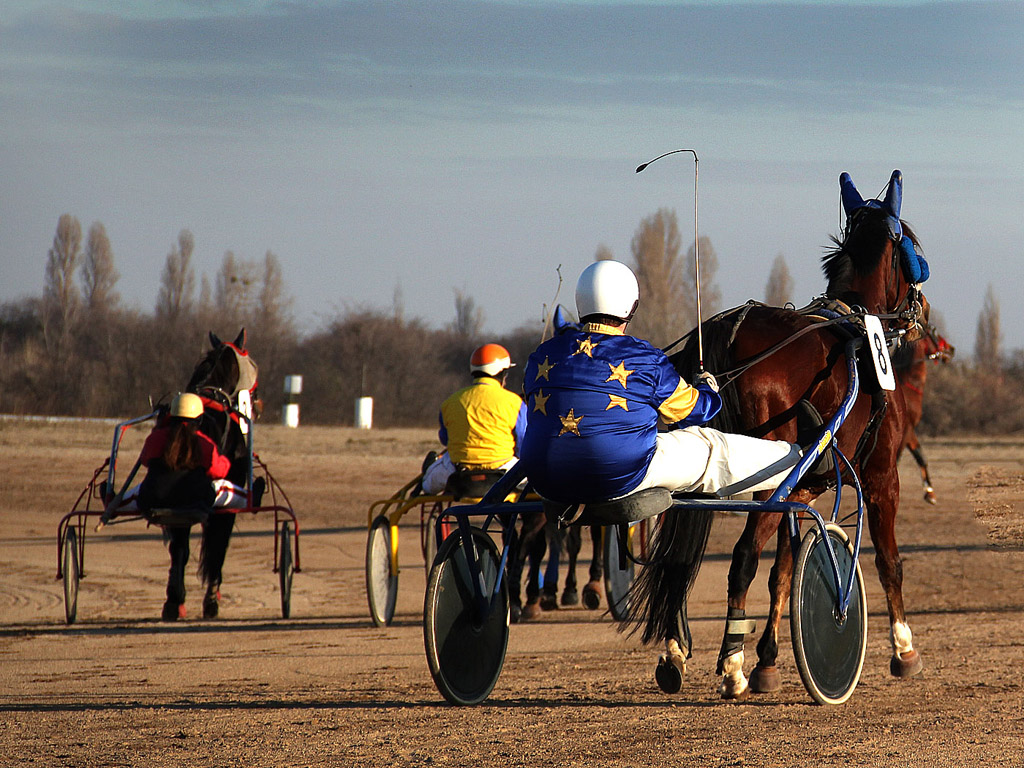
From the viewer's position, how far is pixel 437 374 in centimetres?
5075

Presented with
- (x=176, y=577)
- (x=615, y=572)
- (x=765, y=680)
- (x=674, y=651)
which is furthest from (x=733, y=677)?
(x=176, y=577)

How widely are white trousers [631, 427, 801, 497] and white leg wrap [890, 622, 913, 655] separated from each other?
A: 1.33 m

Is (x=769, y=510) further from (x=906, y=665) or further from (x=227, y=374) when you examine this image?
(x=227, y=374)

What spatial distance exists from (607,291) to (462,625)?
1.59 m

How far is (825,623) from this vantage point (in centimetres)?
561

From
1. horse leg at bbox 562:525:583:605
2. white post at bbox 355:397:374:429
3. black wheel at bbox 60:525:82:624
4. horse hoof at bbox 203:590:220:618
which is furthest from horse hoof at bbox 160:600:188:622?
white post at bbox 355:397:374:429

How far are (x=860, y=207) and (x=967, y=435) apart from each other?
3226 centimetres

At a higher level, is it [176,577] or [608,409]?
[608,409]

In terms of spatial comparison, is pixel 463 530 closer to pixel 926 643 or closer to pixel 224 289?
pixel 926 643

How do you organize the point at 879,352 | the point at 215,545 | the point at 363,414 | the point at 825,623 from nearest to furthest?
the point at 825,623 < the point at 879,352 < the point at 215,545 < the point at 363,414

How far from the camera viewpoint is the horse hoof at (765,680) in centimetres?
586

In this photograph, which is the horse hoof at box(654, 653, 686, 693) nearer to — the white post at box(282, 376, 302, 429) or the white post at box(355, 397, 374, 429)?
the white post at box(282, 376, 302, 429)

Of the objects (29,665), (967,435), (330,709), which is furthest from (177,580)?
(967,435)

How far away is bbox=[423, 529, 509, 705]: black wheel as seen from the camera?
5602mm
